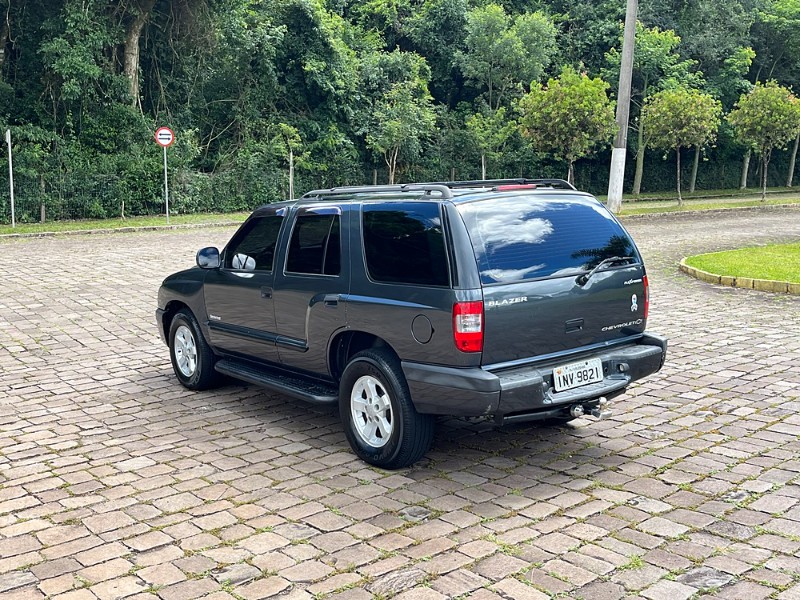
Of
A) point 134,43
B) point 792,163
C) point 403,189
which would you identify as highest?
point 134,43

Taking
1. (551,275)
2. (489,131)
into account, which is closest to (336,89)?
(489,131)

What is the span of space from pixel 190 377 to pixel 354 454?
2.43 metres

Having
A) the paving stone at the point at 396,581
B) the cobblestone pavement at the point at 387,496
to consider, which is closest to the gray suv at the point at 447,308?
the cobblestone pavement at the point at 387,496

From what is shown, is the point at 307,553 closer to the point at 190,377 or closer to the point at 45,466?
the point at 45,466

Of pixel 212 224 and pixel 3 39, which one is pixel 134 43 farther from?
pixel 212 224

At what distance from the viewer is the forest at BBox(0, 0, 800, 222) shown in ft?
96.3

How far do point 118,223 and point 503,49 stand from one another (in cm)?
2128

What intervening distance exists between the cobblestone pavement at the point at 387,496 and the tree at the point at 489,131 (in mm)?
31531

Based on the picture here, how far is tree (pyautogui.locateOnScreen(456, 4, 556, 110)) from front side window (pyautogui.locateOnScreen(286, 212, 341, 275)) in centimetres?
3562

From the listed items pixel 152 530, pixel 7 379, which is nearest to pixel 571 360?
pixel 152 530

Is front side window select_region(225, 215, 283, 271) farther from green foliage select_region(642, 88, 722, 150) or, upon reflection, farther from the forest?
green foliage select_region(642, 88, 722, 150)

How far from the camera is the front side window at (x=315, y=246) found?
6.13 meters

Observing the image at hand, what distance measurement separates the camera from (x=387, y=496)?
5.13 m

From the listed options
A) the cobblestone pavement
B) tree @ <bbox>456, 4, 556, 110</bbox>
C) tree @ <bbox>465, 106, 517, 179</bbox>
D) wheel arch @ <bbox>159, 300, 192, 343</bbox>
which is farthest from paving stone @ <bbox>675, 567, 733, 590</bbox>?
tree @ <bbox>456, 4, 556, 110</bbox>
